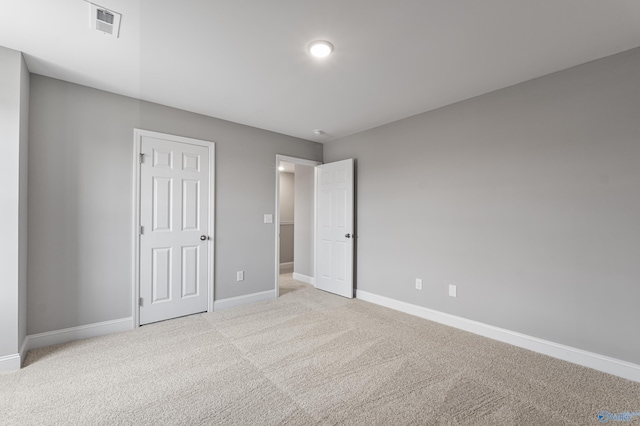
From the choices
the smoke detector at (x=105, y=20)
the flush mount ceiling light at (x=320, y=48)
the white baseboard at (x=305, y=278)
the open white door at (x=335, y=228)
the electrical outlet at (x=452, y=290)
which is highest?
the smoke detector at (x=105, y=20)

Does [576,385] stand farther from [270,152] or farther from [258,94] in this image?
[270,152]

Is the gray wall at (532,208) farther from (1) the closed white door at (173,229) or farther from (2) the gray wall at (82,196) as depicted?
(2) the gray wall at (82,196)

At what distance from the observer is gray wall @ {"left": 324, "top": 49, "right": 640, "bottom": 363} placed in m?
2.26

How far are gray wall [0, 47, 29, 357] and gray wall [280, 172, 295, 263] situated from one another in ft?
15.0

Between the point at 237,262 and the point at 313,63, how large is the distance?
106 inches

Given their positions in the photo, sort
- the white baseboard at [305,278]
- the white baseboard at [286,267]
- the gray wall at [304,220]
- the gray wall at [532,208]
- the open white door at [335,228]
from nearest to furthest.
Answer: the gray wall at [532,208]
the open white door at [335,228]
the white baseboard at [305,278]
the gray wall at [304,220]
the white baseboard at [286,267]

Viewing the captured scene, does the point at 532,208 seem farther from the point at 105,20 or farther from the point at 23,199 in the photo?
the point at 23,199

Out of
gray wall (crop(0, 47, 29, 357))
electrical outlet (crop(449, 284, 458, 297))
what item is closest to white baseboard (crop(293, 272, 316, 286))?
electrical outlet (crop(449, 284, 458, 297))

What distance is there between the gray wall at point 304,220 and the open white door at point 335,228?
1.42ft

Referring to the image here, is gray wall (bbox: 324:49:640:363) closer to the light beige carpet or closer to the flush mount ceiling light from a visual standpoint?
the light beige carpet

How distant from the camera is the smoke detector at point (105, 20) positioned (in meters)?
1.83

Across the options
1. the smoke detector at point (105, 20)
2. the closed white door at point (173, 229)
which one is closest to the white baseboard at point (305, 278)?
the closed white door at point (173, 229)

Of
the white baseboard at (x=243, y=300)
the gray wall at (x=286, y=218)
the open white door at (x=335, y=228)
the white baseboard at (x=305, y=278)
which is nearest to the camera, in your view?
the white baseboard at (x=243, y=300)

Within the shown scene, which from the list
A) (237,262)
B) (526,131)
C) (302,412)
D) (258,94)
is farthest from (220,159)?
(526,131)
